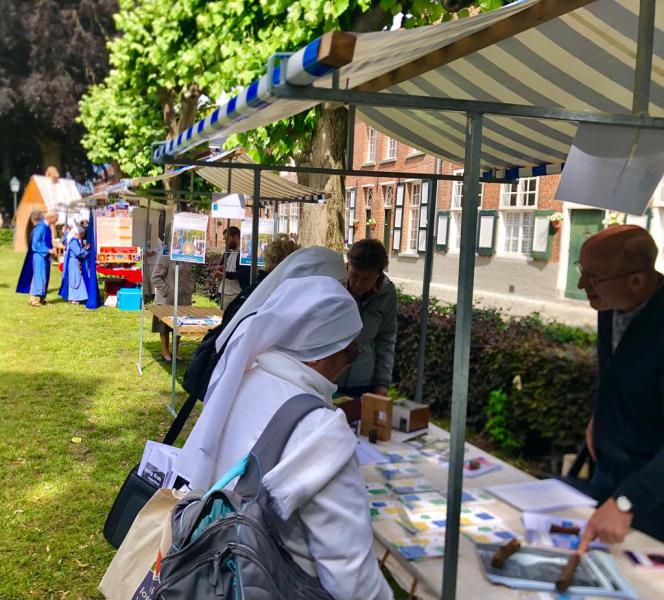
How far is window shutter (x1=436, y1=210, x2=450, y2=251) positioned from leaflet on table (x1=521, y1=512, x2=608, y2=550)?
1986 centimetres

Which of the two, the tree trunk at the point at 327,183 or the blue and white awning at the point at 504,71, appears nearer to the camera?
the blue and white awning at the point at 504,71

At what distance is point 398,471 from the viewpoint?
266 cm

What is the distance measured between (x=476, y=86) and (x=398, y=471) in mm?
1987

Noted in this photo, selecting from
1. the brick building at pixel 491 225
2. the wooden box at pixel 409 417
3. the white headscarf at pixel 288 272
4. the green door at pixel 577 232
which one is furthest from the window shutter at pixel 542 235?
the white headscarf at pixel 288 272

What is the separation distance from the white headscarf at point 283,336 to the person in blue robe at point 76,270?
13.3 meters

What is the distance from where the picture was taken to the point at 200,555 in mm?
1504

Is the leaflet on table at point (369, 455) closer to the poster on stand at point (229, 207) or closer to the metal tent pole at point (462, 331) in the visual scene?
the metal tent pole at point (462, 331)

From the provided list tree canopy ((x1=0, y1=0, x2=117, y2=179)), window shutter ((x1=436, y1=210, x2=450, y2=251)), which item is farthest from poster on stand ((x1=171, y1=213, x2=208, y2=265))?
tree canopy ((x1=0, y1=0, x2=117, y2=179))

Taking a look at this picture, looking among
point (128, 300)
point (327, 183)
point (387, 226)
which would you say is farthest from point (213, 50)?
point (387, 226)

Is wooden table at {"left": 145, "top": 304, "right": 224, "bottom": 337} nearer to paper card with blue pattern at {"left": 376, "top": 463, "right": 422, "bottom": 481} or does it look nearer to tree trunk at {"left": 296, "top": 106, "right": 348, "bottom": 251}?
tree trunk at {"left": 296, "top": 106, "right": 348, "bottom": 251}

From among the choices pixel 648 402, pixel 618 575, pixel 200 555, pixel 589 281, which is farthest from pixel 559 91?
pixel 200 555

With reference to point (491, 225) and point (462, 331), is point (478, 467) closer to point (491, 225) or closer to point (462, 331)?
point (462, 331)

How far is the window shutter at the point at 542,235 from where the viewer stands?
57.4 feet

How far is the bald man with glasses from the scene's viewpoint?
7.71 feet
